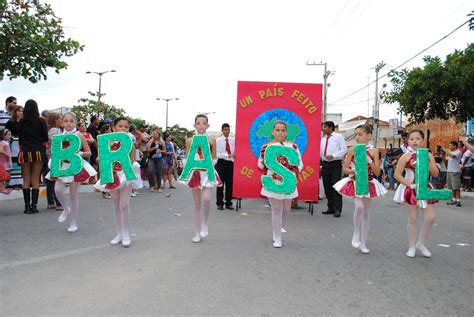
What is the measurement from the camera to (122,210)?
582cm

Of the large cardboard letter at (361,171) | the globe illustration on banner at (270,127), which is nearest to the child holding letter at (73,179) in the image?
the globe illustration on banner at (270,127)

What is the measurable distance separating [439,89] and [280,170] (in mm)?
11635

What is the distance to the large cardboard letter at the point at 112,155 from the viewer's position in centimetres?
577

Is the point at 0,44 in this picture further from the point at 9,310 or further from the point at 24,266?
the point at 9,310

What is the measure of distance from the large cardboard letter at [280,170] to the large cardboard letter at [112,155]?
5.99 ft

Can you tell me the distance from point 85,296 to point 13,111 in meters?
6.23

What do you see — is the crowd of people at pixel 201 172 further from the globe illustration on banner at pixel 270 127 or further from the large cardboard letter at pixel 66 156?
the globe illustration on banner at pixel 270 127

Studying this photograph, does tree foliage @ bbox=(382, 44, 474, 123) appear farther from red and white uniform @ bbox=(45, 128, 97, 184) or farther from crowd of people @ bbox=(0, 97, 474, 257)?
red and white uniform @ bbox=(45, 128, 97, 184)

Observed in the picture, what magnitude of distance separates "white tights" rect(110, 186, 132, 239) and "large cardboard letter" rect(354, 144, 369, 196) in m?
3.11

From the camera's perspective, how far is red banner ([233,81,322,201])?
29.0ft

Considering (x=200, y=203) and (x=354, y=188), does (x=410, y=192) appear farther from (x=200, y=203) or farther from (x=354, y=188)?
(x=200, y=203)

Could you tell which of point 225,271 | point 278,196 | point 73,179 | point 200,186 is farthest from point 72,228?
point 278,196

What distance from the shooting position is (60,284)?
411cm

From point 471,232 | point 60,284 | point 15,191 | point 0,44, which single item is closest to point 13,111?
point 0,44
